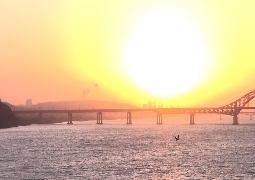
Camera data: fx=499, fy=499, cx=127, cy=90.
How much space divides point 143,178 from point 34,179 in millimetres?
13182

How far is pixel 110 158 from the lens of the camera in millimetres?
86312

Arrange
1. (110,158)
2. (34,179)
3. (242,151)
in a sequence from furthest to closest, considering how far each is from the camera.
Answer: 1. (242,151)
2. (110,158)
3. (34,179)

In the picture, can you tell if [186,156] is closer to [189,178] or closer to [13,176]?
[189,178]

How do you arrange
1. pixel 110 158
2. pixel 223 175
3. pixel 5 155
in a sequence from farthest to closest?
pixel 5 155 → pixel 110 158 → pixel 223 175

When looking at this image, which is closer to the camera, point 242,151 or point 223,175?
point 223,175

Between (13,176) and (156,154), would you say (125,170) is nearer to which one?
(13,176)

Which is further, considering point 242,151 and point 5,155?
point 242,151

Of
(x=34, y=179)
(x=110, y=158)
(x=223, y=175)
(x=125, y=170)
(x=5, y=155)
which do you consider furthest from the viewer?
(x=5, y=155)

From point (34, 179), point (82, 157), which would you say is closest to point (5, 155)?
point (82, 157)

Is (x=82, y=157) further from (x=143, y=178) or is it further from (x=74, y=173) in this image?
(x=143, y=178)

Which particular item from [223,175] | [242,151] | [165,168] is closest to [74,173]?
[165,168]

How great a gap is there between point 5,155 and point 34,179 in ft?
111

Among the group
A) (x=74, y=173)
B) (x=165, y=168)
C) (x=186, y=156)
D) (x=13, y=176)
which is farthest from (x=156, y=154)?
(x=13, y=176)

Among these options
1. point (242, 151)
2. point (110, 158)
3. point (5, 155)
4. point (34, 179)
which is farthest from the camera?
point (242, 151)
